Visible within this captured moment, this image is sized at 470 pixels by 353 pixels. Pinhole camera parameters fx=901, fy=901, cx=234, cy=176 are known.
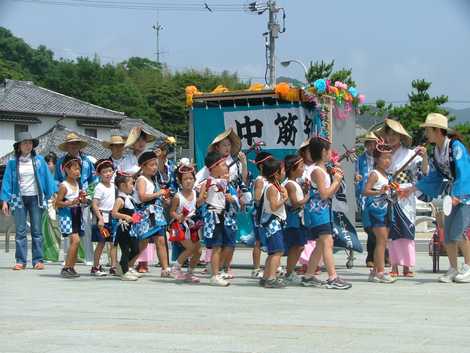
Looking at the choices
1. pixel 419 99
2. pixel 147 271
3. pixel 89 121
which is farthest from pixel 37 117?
pixel 147 271

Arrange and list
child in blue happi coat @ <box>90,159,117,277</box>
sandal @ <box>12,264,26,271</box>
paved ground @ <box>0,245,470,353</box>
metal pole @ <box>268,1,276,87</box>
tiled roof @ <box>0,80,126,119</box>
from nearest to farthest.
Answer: paved ground @ <box>0,245,470,353</box>
child in blue happi coat @ <box>90,159,117,277</box>
sandal @ <box>12,264,26,271</box>
metal pole @ <box>268,1,276,87</box>
tiled roof @ <box>0,80,126,119</box>

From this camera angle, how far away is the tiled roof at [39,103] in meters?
49.3

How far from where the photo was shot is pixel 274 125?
39.7 ft

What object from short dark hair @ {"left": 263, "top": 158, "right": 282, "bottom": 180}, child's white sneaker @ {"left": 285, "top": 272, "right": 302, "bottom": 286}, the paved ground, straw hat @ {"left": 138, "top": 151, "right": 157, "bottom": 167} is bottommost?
the paved ground

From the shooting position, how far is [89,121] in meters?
52.3

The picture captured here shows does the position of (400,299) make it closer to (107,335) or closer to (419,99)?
(107,335)

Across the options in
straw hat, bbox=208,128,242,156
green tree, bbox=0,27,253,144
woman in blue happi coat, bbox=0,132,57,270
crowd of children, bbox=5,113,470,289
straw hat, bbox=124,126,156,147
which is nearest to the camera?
crowd of children, bbox=5,113,470,289

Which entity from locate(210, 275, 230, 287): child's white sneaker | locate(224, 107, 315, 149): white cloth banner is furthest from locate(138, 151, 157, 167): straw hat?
locate(224, 107, 315, 149): white cloth banner

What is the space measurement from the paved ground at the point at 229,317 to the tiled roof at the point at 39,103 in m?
40.4

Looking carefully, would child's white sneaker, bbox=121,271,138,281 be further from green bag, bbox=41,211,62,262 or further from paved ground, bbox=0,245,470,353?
green bag, bbox=41,211,62,262

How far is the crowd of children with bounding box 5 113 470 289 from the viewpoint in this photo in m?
9.41

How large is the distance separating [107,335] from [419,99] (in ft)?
96.2

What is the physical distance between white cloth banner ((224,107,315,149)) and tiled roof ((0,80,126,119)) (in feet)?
124

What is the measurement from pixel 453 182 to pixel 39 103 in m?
43.2
